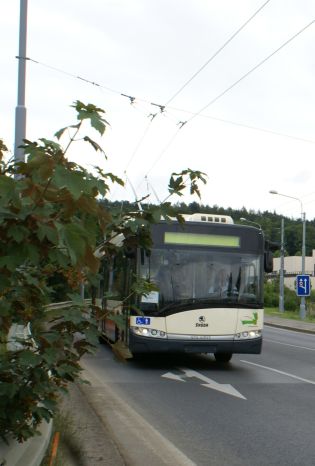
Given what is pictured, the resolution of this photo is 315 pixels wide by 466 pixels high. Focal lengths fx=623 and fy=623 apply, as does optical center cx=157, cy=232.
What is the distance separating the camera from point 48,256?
2357 millimetres

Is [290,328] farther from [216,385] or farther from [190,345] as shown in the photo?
[216,385]

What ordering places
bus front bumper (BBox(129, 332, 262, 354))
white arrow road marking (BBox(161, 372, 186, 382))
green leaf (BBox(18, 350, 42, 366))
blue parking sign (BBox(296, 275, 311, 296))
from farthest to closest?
1. blue parking sign (BBox(296, 275, 311, 296))
2. bus front bumper (BBox(129, 332, 262, 354))
3. white arrow road marking (BBox(161, 372, 186, 382))
4. green leaf (BBox(18, 350, 42, 366))

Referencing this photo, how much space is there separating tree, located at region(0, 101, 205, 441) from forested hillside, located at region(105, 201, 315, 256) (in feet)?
1.52

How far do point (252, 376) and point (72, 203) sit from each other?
369 inches

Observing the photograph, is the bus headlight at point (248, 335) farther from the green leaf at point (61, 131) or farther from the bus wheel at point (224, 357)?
the green leaf at point (61, 131)

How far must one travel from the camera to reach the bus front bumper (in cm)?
1110

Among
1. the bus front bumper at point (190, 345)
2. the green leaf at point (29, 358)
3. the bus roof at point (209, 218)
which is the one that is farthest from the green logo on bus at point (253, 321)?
the green leaf at point (29, 358)

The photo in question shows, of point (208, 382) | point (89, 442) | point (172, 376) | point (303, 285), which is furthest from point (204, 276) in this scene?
point (303, 285)

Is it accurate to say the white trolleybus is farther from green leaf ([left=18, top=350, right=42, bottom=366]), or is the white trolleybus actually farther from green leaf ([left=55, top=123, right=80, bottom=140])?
green leaf ([left=55, top=123, right=80, bottom=140])

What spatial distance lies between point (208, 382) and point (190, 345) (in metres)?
1.22

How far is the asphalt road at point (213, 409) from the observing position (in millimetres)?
5703

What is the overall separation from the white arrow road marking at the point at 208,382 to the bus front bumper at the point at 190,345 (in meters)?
0.43

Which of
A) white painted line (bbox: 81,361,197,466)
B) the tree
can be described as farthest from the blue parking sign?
the tree

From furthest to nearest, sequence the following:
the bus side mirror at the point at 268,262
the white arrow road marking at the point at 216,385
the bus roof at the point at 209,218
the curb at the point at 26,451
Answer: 1. the bus roof at the point at 209,218
2. the bus side mirror at the point at 268,262
3. the white arrow road marking at the point at 216,385
4. the curb at the point at 26,451
